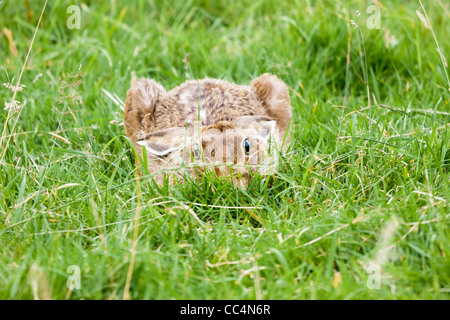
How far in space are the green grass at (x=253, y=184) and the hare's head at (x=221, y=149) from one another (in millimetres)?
124

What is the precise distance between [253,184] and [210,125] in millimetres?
675

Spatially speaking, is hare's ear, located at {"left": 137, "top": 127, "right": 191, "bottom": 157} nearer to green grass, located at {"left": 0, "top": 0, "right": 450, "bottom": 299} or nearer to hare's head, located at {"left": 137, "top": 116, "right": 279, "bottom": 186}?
hare's head, located at {"left": 137, "top": 116, "right": 279, "bottom": 186}

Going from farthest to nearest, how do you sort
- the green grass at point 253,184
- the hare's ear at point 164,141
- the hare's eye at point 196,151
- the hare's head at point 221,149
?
the hare's ear at point 164,141, the hare's eye at point 196,151, the hare's head at point 221,149, the green grass at point 253,184

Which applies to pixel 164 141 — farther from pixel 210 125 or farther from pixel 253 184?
pixel 253 184

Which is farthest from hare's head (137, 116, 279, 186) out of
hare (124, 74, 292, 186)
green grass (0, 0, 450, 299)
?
green grass (0, 0, 450, 299)

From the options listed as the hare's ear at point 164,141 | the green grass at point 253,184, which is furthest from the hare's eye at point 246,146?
the hare's ear at point 164,141

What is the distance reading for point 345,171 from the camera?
13.0 ft

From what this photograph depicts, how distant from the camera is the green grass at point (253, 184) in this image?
9.68 feet

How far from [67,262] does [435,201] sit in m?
2.11

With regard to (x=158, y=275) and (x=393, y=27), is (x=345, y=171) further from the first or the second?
(x=393, y=27)

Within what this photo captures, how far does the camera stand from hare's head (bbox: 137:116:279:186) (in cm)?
378

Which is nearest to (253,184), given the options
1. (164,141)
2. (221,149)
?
(221,149)

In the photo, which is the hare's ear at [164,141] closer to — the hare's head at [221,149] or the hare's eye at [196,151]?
the hare's head at [221,149]
